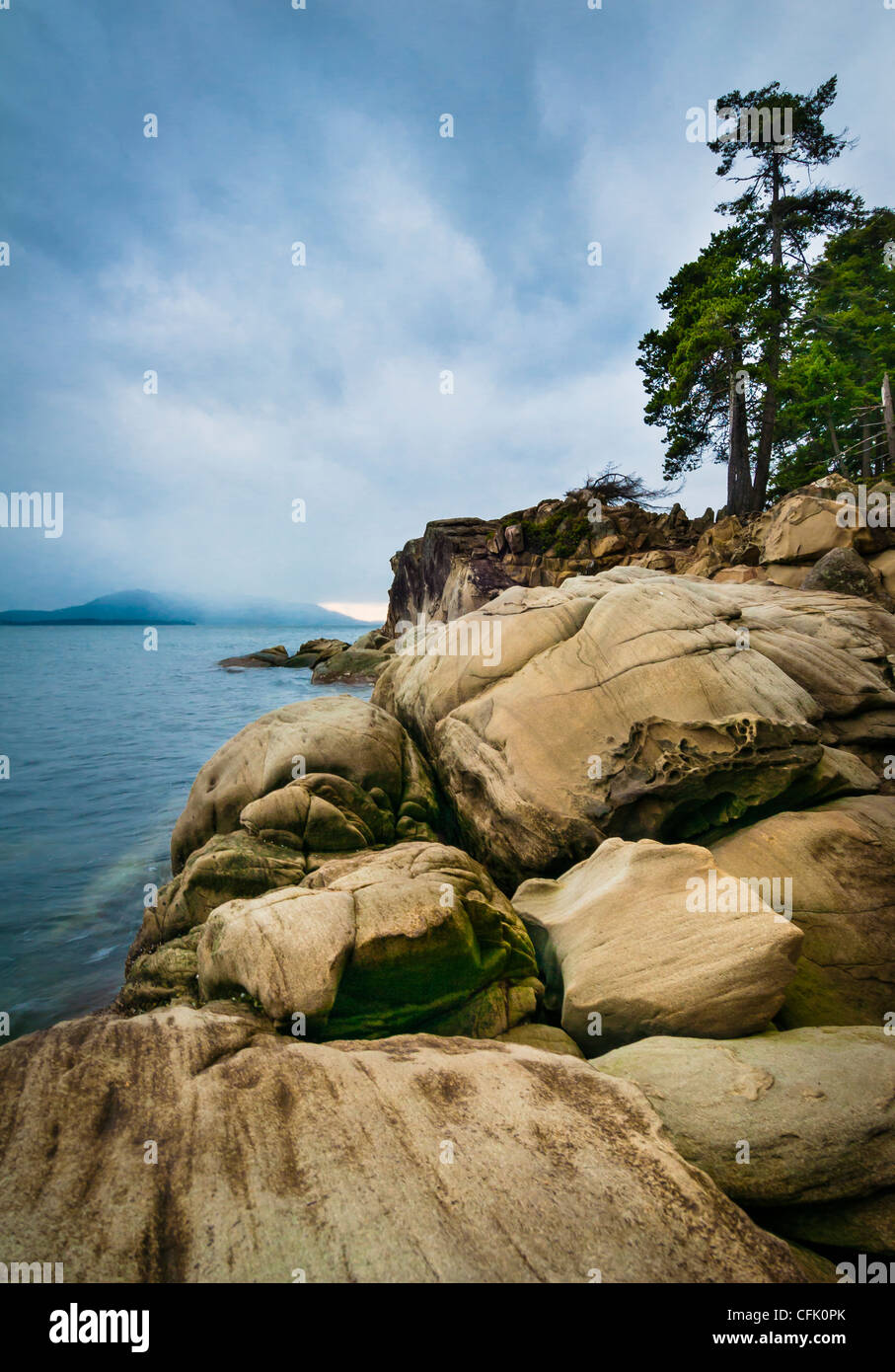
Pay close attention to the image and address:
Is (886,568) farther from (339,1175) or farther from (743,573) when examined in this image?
(339,1175)

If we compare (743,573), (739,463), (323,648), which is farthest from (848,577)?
(323,648)

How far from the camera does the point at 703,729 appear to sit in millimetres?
6059

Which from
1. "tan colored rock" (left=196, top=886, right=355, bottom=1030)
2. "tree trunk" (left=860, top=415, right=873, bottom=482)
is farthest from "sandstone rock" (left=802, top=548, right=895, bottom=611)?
"tree trunk" (left=860, top=415, right=873, bottom=482)

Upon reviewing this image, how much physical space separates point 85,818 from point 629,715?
12.6 m

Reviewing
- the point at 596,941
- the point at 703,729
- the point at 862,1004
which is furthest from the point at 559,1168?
the point at 703,729

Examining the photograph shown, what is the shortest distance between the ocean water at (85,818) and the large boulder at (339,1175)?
4.40 m

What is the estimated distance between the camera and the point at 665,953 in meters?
4.30

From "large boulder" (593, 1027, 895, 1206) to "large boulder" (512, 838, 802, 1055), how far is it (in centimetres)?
34

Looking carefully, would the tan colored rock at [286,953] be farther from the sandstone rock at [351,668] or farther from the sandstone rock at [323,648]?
the sandstone rock at [323,648]
